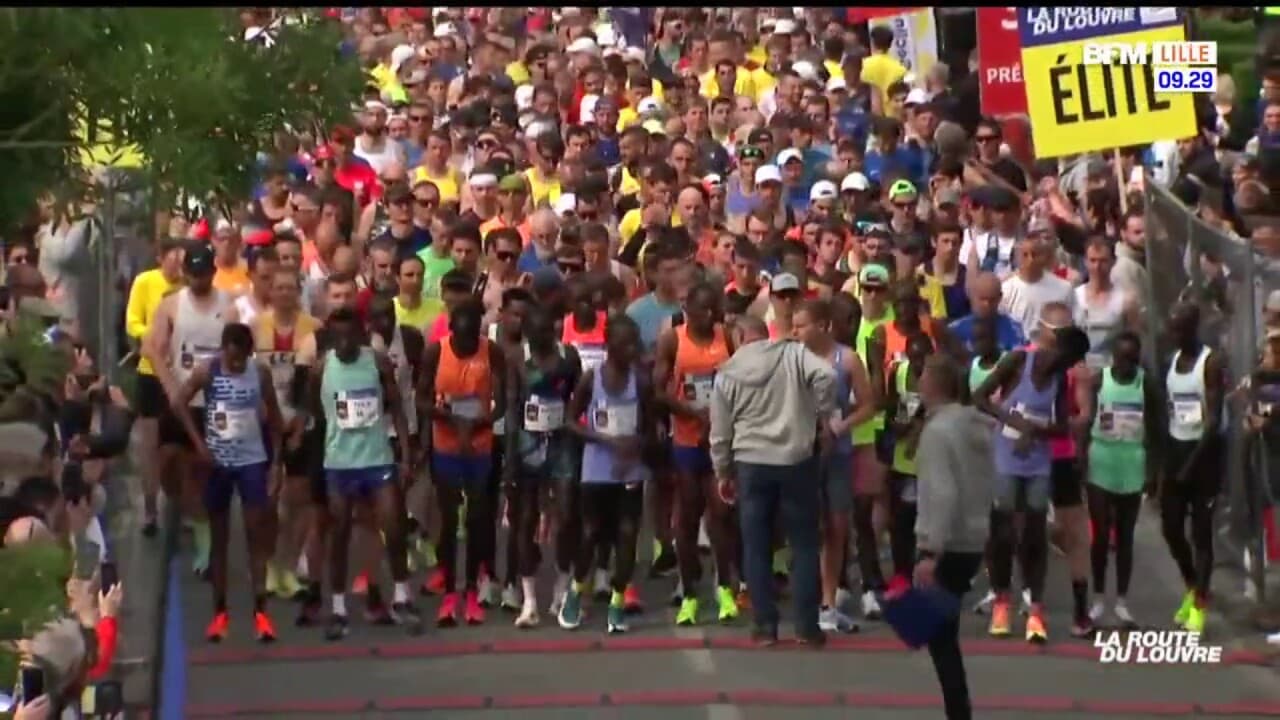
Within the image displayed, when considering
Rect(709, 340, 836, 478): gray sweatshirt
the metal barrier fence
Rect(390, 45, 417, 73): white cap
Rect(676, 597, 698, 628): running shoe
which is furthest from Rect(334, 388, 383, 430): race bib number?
Rect(390, 45, 417, 73): white cap

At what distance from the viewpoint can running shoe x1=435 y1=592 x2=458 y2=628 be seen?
1370 centimetres

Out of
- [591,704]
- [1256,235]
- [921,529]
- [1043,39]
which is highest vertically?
[1043,39]

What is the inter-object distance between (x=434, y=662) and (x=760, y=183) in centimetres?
551

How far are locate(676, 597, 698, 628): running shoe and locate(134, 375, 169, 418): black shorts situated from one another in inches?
114

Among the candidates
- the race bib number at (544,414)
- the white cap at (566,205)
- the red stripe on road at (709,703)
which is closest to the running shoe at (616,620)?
the race bib number at (544,414)

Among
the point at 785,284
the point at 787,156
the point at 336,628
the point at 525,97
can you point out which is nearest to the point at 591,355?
the point at 785,284

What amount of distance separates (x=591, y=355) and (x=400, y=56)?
32.5ft

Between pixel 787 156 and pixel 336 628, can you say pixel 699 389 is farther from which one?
pixel 787 156

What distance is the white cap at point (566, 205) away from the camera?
17.0 meters

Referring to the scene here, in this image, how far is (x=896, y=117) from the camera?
2109cm

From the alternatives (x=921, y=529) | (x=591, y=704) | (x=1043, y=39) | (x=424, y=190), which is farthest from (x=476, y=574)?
(x=1043, y=39)

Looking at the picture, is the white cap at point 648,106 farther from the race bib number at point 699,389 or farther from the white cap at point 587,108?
the race bib number at point 699,389

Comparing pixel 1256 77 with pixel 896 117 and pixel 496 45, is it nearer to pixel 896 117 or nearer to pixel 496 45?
pixel 896 117

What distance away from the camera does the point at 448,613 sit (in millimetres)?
13703
